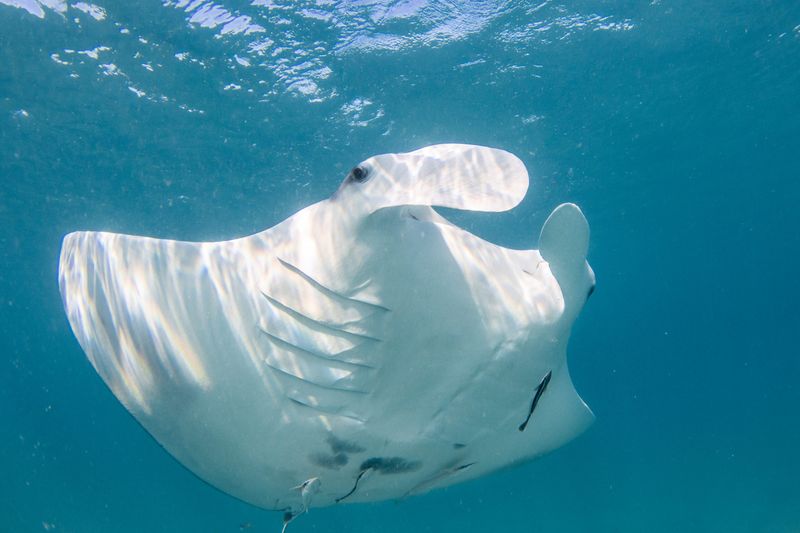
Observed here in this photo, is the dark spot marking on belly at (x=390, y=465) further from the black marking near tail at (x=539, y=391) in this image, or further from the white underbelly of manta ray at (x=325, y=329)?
the black marking near tail at (x=539, y=391)

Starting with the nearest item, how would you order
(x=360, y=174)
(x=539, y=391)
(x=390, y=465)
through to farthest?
(x=360, y=174) → (x=390, y=465) → (x=539, y=391)

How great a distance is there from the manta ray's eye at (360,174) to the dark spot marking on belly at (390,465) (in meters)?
1.49

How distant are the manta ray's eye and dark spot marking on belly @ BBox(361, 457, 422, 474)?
4.89 ft

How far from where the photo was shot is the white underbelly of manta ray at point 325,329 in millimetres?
2471

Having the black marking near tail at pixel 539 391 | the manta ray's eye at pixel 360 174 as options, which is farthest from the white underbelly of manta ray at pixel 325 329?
the black marking near tail at pixel 539 391

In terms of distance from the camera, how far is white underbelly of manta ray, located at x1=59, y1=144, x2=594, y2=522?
97.3 inches

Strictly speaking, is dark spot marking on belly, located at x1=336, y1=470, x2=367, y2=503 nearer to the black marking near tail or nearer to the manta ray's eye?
the black marking near tail

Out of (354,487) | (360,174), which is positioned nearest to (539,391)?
(354,487)

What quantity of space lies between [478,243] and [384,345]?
0.77 m

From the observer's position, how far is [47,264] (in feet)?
67.4

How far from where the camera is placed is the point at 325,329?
255 centimetres

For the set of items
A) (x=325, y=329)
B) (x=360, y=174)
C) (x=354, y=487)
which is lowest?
(x=354, y=487)

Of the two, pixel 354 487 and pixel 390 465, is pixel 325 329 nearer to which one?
pixel 390 465

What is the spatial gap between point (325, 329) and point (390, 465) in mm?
946
